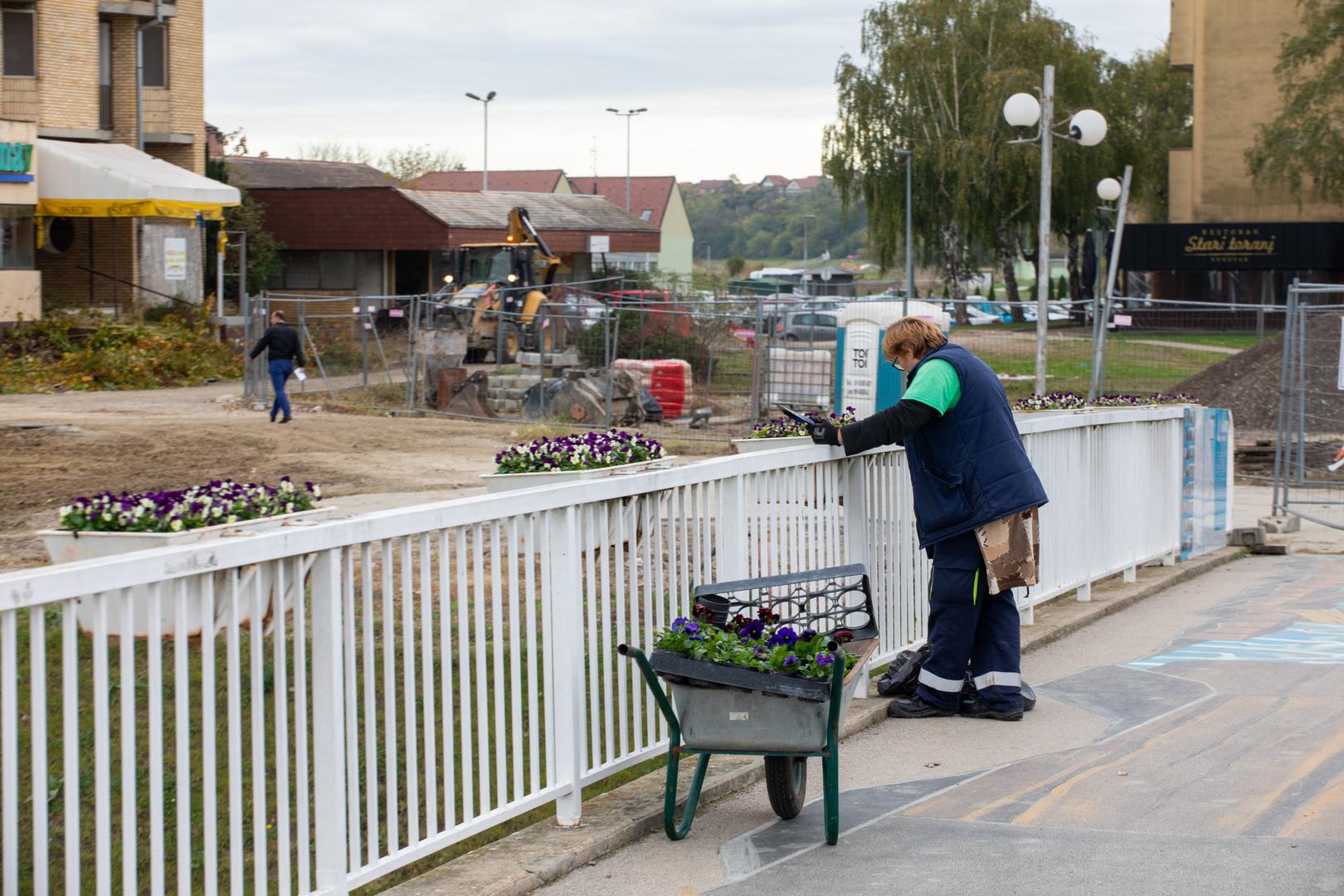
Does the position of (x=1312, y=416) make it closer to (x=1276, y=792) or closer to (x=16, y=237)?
(x=1276, y=792)

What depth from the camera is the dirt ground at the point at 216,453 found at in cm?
1617

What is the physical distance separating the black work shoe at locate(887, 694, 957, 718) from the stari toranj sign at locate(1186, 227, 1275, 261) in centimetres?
4869

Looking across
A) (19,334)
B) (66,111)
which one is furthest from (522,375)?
(66,111)

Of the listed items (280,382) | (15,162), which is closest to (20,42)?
(15,162)

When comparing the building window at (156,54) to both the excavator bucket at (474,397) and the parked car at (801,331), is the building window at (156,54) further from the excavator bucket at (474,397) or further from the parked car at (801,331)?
the excavator bucket at (474,397)

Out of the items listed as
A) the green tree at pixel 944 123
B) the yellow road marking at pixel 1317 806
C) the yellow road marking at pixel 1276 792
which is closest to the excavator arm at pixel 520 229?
the green tree at pixel 944 123

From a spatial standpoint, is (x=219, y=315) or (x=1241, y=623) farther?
(x=219, y=315)

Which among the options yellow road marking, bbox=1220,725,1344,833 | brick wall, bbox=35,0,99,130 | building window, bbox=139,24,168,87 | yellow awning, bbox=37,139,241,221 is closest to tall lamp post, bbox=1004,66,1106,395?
yellow road marking, bbox=1220,725,1344,833

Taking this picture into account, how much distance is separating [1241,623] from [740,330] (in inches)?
788

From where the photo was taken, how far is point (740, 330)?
2967 cm

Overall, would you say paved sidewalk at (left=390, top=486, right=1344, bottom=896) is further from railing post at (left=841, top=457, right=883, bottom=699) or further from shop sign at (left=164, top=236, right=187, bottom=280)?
shop sign at (left=164, top=236, right=187, bottom=280)

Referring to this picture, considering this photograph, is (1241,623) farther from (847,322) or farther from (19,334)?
(19,334)

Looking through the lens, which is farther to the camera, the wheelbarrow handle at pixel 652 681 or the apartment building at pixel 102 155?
the apartment building at pixel 102 155

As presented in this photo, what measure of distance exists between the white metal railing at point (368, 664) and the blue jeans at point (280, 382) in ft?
51.4
